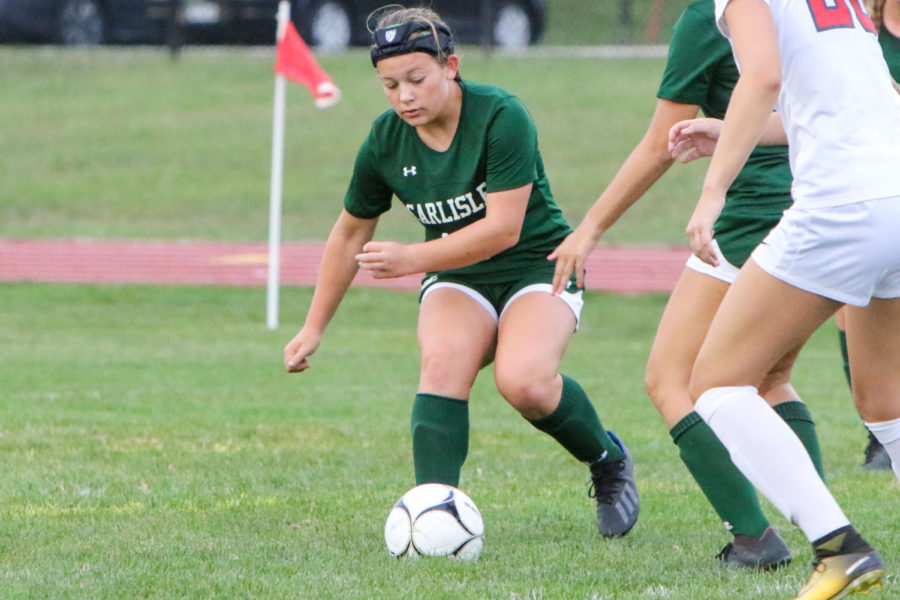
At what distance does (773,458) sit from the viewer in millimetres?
3838

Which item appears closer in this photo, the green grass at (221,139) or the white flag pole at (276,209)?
the white flag pole at (276,209)

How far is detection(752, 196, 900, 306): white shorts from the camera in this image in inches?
140

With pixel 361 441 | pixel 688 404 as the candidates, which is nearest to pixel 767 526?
pixel 688 404

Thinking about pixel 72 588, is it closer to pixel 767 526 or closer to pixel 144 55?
pixel 767 526

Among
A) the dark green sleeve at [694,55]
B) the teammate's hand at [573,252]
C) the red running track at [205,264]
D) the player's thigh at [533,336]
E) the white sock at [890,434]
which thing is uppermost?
the dark green sleeve at [694,55]

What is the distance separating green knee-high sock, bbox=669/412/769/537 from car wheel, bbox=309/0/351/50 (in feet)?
72.9

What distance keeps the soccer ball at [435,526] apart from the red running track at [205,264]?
1008 cm

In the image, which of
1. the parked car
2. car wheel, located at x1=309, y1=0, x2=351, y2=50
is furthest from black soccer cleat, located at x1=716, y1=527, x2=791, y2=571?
car wheel, located at x1=309, y1=0, x2=351, y2=50

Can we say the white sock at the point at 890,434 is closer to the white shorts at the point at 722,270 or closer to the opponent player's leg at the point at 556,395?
the white shorts at the point at 722,270

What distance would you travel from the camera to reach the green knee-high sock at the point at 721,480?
4.54 metres

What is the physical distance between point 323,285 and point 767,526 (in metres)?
1.74

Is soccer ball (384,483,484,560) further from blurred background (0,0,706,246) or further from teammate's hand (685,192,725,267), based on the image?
blurred background (0,0,706,246)

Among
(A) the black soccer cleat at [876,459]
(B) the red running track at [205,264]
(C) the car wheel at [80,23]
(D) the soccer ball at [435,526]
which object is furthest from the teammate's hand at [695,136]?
(C) the car wheel at [80,23]

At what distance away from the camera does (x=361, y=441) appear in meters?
7.32
